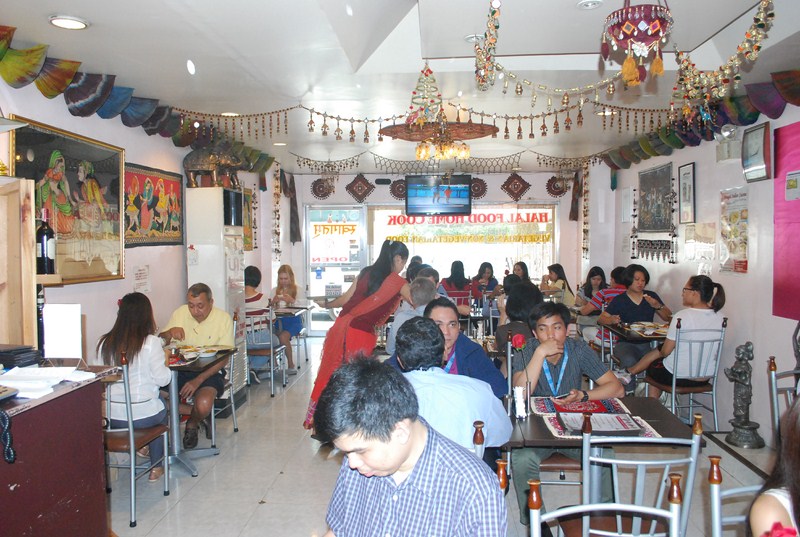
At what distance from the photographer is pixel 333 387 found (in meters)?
1.53

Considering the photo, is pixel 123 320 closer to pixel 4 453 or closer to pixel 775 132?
pixel 4 453

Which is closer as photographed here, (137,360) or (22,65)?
(22,65)

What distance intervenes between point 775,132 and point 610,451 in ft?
10.1

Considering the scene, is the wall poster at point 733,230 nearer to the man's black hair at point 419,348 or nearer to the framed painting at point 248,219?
the man's black hair at point 419,348

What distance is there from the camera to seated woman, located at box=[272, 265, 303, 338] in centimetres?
786

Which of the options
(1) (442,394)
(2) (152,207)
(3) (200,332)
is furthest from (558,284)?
(1) (442,394)

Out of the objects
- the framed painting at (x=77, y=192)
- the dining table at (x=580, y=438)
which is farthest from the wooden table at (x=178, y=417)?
the dining table at (x=580, y=438)

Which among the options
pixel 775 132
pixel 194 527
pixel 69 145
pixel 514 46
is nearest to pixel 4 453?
pixel 194 527

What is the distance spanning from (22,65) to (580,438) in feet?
12.0

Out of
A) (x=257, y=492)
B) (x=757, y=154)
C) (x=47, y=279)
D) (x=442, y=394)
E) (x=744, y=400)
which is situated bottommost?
(x=257, y=492)

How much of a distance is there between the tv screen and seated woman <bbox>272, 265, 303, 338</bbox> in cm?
307

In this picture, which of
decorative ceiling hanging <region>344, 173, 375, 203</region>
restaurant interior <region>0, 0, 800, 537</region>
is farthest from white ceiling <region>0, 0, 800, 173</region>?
decorative ceiling hanging <region>344, 173, 375, 203</region>

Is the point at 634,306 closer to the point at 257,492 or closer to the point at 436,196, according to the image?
the point at 257,492

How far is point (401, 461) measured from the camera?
1.54 meters
